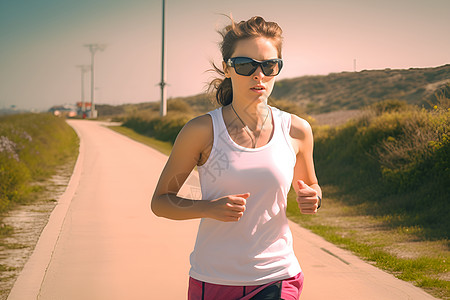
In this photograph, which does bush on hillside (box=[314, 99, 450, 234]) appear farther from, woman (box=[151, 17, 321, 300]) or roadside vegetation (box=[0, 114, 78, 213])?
woman (box=[151, 17, 321, 300])

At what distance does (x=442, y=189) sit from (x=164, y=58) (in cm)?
2698

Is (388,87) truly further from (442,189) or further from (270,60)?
(270,60)

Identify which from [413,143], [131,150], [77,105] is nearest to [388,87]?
[131,150]

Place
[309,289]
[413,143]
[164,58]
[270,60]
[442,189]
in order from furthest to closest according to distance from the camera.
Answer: [164,58]
[413,143]
[442,189]
[309,289]
[270,60]

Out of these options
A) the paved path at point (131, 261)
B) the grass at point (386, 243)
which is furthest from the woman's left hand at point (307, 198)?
the grass at point (386, 243)

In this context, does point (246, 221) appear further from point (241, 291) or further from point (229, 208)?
point (241, 291)

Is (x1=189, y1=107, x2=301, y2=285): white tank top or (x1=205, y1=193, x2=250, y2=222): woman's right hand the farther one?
(x1=189, y1=107, x2=301, y2=285): white tank top

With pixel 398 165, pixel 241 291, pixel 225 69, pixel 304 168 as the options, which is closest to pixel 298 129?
pixel 304 168

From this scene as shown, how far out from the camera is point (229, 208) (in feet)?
7.27

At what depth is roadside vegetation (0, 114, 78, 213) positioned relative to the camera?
1137cm

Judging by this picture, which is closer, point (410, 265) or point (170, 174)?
point (170, 174)

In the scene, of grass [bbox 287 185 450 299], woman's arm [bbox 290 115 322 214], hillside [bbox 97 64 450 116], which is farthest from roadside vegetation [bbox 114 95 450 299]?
hillside [bbox 97 64 450 116]

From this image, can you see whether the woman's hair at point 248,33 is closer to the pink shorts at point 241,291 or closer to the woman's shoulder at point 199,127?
the woman's shoulder at point 199,127

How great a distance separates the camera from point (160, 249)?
291 inches
